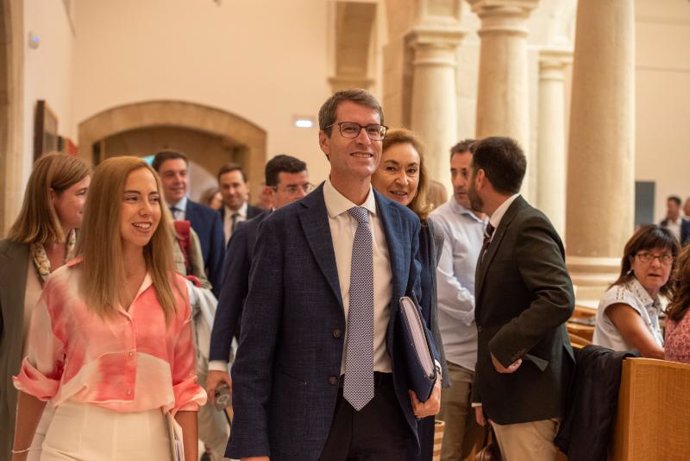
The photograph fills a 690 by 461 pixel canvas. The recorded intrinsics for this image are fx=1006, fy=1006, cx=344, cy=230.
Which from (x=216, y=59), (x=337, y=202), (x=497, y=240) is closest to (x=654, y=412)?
(x=497, y=240)

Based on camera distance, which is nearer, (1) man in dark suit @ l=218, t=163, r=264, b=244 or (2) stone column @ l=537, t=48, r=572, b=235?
(1) man in dark suit @ l=218, t=163, r=264, b=244

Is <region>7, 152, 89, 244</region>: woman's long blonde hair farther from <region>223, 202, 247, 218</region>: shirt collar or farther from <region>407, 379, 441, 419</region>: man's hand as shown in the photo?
<region>223, 202, 247, 218</region>: shirt collar

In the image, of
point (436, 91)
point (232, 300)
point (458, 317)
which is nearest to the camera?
point (232, 300)

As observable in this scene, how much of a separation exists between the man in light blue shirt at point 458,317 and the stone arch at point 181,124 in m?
11.9


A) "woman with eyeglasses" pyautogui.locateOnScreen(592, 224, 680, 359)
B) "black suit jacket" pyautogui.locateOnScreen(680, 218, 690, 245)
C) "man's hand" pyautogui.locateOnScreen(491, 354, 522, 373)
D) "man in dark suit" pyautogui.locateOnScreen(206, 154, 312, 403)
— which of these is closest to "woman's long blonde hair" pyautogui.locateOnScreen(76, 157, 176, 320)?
"man in dark suit" pyautogui.locateOnScreen(206, 154, 312, 403)

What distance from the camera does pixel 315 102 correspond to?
55.1 ft

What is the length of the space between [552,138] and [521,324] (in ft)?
27.3

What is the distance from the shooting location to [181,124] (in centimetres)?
1631

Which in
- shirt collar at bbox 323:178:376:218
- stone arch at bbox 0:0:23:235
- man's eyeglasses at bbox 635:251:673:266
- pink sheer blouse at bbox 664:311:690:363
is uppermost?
stone arch at bbox 0:0:23:235

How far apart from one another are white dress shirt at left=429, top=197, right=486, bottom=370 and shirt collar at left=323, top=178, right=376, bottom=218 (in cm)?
168

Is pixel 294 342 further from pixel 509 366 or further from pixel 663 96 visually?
pixel 663 96

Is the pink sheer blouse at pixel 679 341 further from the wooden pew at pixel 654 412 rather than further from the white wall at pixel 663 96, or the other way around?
the white wall at pixel 663 96

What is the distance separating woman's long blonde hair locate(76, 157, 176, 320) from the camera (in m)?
2.63

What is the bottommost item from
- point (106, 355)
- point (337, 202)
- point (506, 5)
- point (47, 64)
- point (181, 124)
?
point (106, 355)
